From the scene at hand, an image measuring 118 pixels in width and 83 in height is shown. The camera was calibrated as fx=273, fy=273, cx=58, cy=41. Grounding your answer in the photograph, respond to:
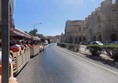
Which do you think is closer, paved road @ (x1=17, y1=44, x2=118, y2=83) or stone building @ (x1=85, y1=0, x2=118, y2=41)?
paved road @ (x1=17, y1=44, x2=118, y2=83)

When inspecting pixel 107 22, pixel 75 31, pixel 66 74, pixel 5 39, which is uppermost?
pixel 107 22

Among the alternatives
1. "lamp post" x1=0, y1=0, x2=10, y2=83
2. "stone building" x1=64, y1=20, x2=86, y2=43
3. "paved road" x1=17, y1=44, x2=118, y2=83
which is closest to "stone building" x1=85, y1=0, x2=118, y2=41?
"stone building" x1=64, y1=20, x2=86, y2=43

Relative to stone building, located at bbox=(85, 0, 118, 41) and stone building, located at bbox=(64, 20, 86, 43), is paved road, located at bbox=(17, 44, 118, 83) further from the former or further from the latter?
stone building, located at bbox=(64, 20, 86, 43)

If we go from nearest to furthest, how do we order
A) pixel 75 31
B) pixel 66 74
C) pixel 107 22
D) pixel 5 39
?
pixel 5 39, pixel 66 74, pixel 107 22, pixel 75 31

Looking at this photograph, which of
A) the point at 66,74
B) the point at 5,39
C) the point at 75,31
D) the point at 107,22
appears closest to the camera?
the point at 5,39

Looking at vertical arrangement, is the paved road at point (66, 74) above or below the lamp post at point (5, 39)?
below

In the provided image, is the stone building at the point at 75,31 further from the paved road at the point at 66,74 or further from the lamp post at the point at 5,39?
the lamp post at the point at 5,39

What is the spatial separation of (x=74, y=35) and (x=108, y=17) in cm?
5509

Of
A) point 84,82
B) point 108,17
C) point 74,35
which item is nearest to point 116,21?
point 108,17

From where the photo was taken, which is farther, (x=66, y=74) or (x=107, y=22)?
(x=107, y=22)

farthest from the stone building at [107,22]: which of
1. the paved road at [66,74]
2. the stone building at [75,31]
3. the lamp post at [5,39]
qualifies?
the lamp post at [5,39]

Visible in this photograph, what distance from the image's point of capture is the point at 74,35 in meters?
164

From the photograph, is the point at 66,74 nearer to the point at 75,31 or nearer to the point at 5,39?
the point at 5,39

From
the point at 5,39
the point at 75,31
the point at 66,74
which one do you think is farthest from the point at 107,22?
the point at 5,39
